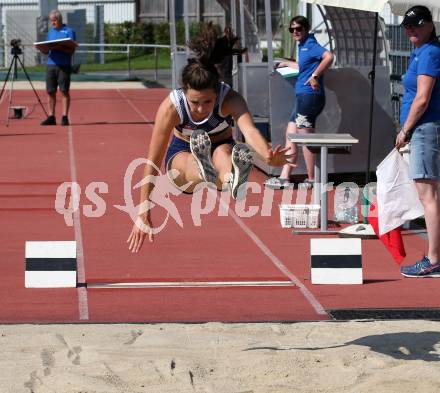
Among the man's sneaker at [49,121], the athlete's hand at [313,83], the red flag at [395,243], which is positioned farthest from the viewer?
the man's sneaker at [49,121]

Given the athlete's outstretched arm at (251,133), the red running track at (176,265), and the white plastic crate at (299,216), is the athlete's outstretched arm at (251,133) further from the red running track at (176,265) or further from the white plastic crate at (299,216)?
the white plastic crate at (299,216)

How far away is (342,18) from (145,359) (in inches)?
400

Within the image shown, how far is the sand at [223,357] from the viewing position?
264 inches

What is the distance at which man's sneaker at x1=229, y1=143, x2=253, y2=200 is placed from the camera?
7.14m

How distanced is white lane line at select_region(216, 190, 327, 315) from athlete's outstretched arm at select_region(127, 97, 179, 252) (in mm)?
1888

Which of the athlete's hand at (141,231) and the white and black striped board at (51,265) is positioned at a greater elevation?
the athlete's hand at (141,231)

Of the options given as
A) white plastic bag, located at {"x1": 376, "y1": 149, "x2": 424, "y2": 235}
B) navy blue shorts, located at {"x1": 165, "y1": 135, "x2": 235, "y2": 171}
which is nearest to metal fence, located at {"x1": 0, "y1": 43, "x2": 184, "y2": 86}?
white plastic bag, located at {"x1": 376, "y1": 149, "x2": 424, "y2": 235}

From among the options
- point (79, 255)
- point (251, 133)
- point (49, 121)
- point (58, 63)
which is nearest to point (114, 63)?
point (49, 121)

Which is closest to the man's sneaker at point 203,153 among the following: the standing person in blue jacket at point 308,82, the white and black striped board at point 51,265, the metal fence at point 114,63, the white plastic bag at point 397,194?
the white and black striped board at point 51,265

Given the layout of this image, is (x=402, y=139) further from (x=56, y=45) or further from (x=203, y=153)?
(x=56, y=45)

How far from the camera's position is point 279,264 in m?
10.2

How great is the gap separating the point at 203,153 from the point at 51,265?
236cm

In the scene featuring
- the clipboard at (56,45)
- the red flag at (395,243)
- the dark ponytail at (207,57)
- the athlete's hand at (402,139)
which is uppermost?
the dark ponytail at (207,57)

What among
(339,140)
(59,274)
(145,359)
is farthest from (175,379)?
(339,140)
